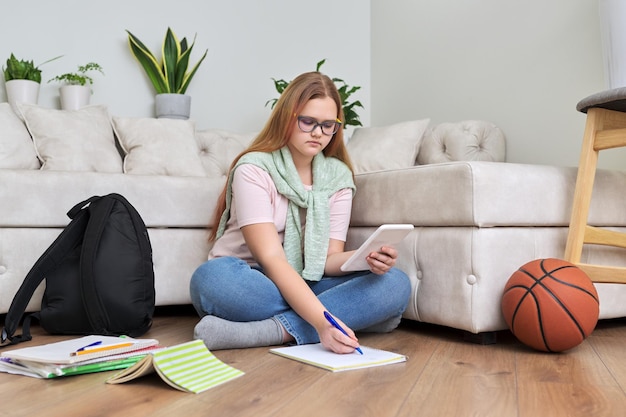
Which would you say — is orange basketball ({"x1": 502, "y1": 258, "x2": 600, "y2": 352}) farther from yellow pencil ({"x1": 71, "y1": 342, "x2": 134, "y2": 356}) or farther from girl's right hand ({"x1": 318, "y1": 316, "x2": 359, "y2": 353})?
yellow pencil ({"x1": 71, "y1": 342, "x2": 134, "y2": 356})

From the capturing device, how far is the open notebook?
141 cm

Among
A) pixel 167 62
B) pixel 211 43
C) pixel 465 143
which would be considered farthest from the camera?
pixel 211 43

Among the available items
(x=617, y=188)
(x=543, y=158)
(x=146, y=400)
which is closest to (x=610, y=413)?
(x=146, y=400)

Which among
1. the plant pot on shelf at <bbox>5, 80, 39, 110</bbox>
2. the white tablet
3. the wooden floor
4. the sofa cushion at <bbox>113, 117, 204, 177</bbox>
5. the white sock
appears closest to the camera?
the wooden floor

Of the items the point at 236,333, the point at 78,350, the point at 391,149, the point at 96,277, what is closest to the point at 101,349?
the point at 78,350

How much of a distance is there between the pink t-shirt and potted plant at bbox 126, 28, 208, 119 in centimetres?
159

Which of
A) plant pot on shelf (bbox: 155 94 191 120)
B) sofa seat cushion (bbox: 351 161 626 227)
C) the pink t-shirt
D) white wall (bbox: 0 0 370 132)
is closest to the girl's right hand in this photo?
the pink t-shirt

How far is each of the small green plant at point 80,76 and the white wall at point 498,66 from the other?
63.4 inches

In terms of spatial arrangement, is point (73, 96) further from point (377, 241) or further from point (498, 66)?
point (377, 241)

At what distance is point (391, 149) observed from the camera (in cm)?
295

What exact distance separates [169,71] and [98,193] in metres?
1.45

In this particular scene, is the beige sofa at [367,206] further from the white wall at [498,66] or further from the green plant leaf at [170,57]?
the green plant leaf at [170,57]

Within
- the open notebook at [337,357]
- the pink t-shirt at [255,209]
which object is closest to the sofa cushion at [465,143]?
the pink t-shirt at [255,209]

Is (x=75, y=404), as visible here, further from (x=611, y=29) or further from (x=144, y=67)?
(x=144, y=67)
